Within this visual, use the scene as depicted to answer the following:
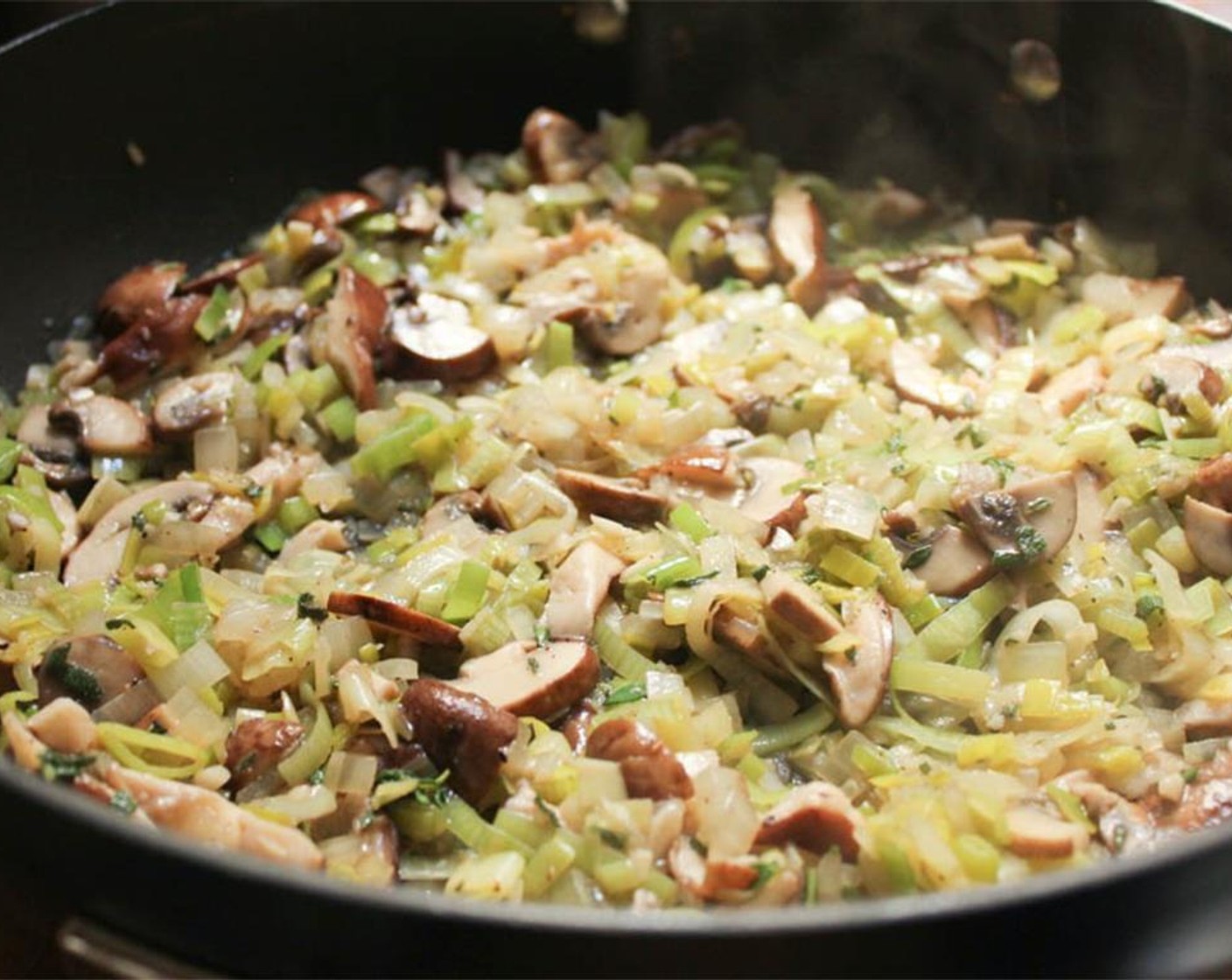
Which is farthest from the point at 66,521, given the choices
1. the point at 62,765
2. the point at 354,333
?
the point at 62,765

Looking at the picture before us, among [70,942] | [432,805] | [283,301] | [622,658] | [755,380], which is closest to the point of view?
[70,942]

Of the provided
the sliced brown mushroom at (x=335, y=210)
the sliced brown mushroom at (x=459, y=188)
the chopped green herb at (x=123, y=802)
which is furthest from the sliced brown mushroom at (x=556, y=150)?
the chopped green herb at (x=123, y=802)

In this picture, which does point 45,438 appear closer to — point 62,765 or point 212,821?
point 62,765

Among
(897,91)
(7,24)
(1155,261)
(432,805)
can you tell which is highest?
(7,24)

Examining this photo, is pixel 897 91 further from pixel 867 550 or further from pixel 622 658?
pixel 622 658

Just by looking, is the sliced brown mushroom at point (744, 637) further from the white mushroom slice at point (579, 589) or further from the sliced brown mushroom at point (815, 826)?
the sliced brown mushroom at point (815, 826)

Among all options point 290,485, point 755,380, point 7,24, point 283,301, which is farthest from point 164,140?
point 755,380

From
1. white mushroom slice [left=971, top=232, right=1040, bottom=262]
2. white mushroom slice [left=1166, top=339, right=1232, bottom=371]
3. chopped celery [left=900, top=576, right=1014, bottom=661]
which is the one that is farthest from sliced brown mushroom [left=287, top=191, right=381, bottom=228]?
white mushroom slice [left=1166, top=339, right=1232, bottom=371]
